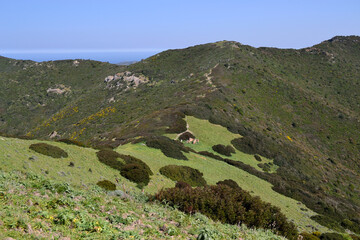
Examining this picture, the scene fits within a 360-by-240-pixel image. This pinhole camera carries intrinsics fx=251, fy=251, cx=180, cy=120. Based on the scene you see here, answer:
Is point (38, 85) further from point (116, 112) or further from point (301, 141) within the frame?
point (301, 141)

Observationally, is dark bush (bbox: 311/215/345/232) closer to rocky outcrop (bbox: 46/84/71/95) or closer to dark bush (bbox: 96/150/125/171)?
dark bush (bbox: 96/150/125/171)

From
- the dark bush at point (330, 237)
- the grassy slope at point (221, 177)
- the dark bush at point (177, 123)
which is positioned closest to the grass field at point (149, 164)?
the grassy slope at point (221, 177)

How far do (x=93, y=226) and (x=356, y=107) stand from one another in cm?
10800

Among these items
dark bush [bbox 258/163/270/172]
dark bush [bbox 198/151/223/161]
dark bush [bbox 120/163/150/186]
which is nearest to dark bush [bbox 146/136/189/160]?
dark bush [bbox 198/151/223/161]

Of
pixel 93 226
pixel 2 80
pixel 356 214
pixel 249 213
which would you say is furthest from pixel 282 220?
pixel 2 80

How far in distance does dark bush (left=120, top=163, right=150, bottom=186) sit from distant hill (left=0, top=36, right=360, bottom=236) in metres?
16.5

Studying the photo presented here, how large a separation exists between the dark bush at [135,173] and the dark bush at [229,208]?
6.28 m

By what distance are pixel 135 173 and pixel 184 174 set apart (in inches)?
241

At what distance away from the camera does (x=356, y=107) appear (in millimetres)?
91938

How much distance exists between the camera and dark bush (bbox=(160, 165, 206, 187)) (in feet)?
76.0

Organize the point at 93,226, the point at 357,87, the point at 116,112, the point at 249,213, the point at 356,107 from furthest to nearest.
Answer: the point at 357,87 < the point at 356,107 < the point at 116,112 < the point at 249,213 < the point at 93,226

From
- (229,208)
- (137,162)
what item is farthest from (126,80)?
(229,208)

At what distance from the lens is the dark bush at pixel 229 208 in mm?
12616

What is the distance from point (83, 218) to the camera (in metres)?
8.23
